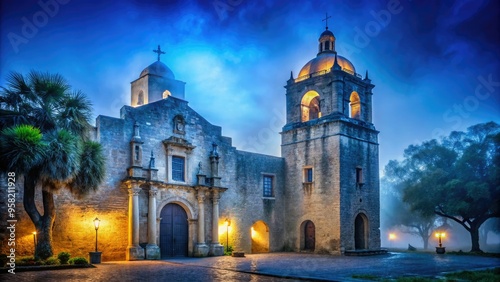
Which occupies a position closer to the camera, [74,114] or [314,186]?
[74,114]

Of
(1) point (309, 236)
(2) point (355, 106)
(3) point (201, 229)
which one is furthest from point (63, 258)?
(2) point (355, 106)

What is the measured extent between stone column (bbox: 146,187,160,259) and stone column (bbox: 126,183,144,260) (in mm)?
385

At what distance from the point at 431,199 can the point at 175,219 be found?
16.4 m

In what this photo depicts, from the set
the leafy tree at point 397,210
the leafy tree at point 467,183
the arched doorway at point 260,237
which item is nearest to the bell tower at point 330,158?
the arched doorway at point 260,237

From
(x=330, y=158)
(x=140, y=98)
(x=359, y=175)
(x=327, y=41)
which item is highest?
(x=327, y=41)

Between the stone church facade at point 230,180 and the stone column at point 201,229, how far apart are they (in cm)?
5

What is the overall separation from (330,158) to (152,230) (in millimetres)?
11084

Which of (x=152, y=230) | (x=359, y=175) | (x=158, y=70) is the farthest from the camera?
(x=158, y=70)

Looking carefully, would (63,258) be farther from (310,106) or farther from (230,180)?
(310,106)

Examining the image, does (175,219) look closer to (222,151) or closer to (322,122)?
(222,151)

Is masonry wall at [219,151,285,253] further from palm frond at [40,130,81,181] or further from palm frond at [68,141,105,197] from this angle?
palm frond at [40,130,81,181]

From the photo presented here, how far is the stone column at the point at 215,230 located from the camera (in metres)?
23.9

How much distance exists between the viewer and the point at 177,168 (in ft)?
78.5

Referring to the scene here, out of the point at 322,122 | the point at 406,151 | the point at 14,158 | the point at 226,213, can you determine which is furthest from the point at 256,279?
the point at 406,151
